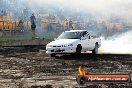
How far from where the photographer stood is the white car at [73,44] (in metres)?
18.8

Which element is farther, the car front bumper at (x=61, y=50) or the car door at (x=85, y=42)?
the car door at (x=85, y=42)

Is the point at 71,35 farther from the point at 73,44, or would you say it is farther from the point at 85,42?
the point at 73,44

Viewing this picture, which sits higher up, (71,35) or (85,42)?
(71,35)

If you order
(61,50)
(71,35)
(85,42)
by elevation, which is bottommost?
(61,50)

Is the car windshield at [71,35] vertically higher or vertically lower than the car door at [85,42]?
higher

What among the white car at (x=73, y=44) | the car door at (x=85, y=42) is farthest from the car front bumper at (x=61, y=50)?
the car door at (x=85, y=42)

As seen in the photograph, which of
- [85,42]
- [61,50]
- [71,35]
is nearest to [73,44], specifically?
[61,50]

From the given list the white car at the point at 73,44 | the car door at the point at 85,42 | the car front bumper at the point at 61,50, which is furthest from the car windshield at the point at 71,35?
the car front bumper at the point at 61,50

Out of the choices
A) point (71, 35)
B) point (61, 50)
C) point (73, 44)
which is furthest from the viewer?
point (71, 35)

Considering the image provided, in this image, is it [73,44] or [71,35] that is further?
[71,35]

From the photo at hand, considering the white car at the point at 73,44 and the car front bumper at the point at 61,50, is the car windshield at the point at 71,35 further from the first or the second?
the car front bumper at the point at 61,50

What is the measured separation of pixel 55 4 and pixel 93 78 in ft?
151

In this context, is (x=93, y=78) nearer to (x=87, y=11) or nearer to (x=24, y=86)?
(x=24, y=86)

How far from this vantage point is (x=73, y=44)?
1897 cm
